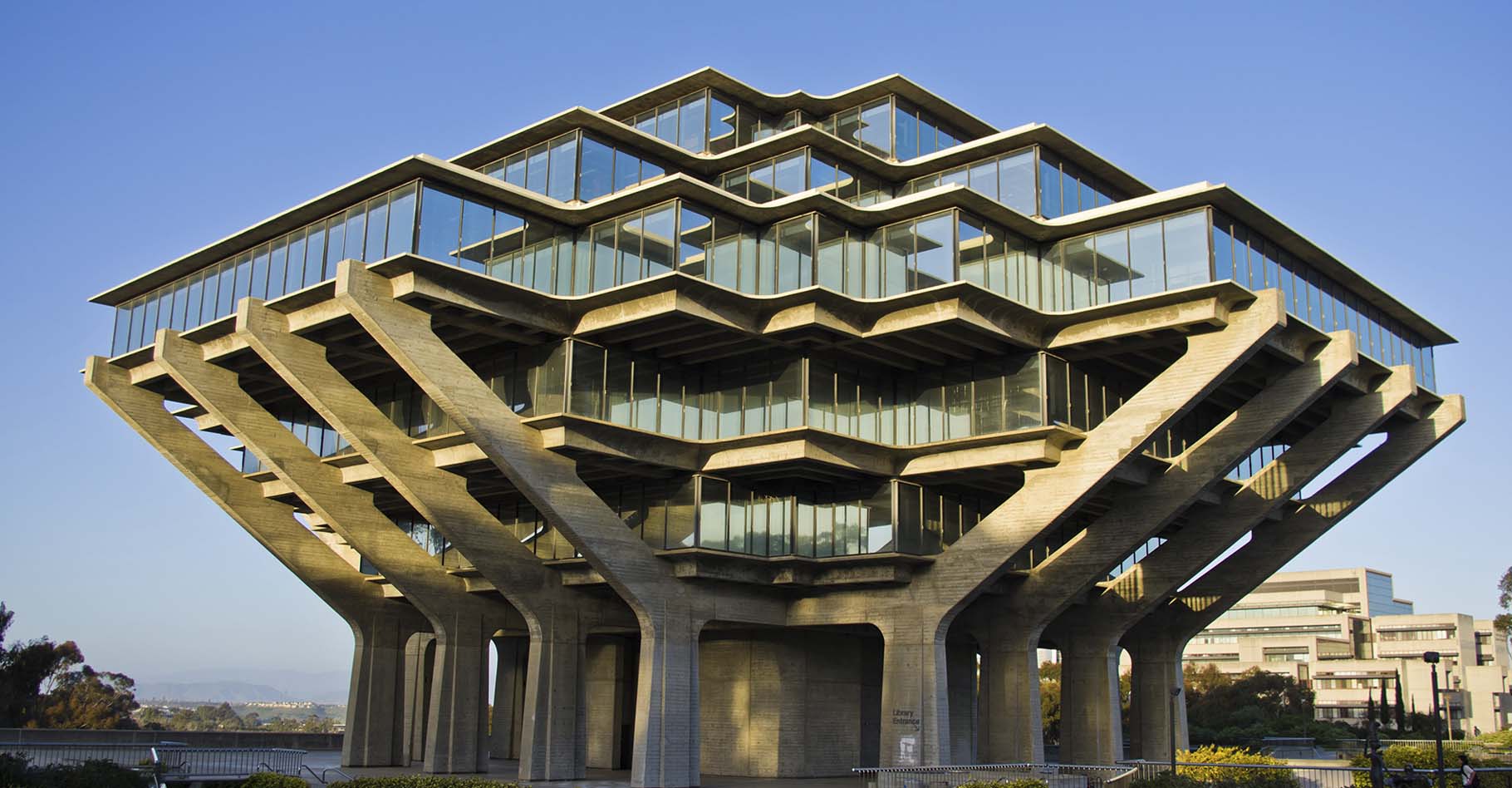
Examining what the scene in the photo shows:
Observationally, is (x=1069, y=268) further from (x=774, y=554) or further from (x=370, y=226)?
(x=370, y=226)

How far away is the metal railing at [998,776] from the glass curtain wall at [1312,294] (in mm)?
12735

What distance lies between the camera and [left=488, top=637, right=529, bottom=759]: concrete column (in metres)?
49.8

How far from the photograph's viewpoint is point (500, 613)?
43.2m

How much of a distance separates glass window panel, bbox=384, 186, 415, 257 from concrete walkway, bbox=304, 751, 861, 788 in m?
14.3

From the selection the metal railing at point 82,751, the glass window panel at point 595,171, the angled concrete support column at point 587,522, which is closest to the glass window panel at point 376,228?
the angled concrete support column at point 587,522

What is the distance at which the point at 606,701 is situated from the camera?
47531mm

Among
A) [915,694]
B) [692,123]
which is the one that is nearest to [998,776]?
[915,694]

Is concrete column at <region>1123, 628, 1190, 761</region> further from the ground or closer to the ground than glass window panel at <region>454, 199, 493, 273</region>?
closer to the ground

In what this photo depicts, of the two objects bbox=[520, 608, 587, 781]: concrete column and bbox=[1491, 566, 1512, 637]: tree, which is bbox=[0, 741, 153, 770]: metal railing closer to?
bbox=[520, 608, 587, 781]: concrete column

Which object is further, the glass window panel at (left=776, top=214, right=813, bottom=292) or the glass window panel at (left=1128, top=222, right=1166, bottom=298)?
the glass window panel at (left=776, top=214, right=813, bottom=292)

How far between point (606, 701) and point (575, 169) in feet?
61.3

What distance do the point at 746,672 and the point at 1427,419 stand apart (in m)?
23.2

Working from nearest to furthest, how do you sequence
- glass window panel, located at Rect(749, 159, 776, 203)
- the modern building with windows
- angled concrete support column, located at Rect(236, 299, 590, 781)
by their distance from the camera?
angled concrete support column, located at Rect(236, 299, 590, 781)
glass window panel, located at Rect(749, 159, 776, 203)
the modern building with windows

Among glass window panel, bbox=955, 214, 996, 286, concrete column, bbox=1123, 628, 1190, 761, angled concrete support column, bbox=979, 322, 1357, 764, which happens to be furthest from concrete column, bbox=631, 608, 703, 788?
concrete column, bbox=1123, 628, 1190, 761
